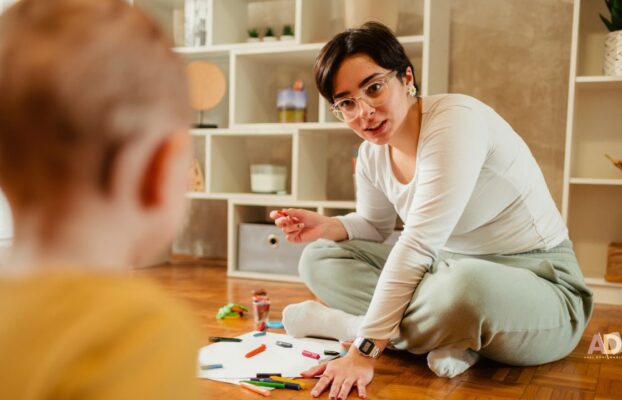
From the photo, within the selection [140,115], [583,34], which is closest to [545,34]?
[583,34]

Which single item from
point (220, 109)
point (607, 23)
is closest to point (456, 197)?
point (607, 23)

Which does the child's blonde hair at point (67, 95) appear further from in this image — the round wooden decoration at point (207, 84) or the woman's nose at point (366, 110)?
the round wooden decoration at point (207, 84)

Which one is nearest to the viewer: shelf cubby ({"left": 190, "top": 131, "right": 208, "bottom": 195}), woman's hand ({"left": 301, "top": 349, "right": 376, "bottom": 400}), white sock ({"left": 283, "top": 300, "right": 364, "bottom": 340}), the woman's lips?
woman's hand ({"left": 301, "top": 349, "right": 376, "bottom": 400})

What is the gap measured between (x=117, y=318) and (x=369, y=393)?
838mm

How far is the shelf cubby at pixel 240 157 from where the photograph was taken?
2.51 m

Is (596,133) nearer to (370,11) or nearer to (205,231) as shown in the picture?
(370,11)

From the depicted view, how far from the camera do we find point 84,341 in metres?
0.37

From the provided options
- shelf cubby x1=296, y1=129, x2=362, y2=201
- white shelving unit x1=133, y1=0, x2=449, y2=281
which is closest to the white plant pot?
white shelving unit x1=133, y1=0, x2=449, y2=281

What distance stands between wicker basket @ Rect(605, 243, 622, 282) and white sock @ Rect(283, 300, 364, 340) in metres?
1.02

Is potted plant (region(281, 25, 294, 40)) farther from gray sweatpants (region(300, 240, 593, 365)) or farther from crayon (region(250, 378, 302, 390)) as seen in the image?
crayon (region(250, 378, 302, 390))

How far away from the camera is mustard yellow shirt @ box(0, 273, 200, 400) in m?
0.37

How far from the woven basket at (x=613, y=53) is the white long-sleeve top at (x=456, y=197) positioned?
0.76m

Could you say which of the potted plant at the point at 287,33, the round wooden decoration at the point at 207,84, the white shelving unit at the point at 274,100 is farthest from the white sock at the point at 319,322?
the round wooden decoration at the point at 207,84

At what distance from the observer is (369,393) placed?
1146mm
